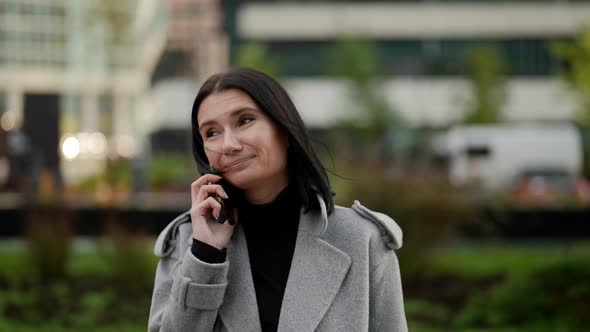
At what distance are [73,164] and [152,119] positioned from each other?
53.9ft

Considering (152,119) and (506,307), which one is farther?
(152,119)

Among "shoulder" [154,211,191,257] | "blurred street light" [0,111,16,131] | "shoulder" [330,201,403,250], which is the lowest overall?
"blurred street light" [0,111,16,131]

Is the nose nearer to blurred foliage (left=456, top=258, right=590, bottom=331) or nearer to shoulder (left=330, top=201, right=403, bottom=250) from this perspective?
shoulder (left=330, top=201, right=403, bottom=250)

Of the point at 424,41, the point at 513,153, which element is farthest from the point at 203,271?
the point at 424,41

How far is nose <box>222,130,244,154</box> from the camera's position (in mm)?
1995

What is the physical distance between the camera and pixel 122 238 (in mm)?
8219

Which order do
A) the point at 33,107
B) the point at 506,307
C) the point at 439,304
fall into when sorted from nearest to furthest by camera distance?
the point at 506,307 < the point at 439,304 < the point at 33,107

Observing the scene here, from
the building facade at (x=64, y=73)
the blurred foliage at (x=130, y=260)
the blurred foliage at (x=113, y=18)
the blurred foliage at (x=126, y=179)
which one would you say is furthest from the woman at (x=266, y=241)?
the building facade at (x=64, y=73)

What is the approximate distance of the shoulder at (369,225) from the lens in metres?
2.12

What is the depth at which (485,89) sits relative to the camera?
39562 millimetres

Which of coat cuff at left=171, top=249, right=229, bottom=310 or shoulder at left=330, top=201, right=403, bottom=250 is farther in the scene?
shoulder at left=330, top=201, right=403, bottom=250

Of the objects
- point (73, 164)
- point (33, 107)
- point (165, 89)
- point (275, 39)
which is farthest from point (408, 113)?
point (33, 107)

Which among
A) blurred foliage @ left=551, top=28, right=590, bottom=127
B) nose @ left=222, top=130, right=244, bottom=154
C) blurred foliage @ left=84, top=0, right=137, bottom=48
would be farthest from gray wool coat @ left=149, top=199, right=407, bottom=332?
blurred foliage @ left=551, top=28, right=590, bottom=127

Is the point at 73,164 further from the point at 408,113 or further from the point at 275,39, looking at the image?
the point at 408,113
